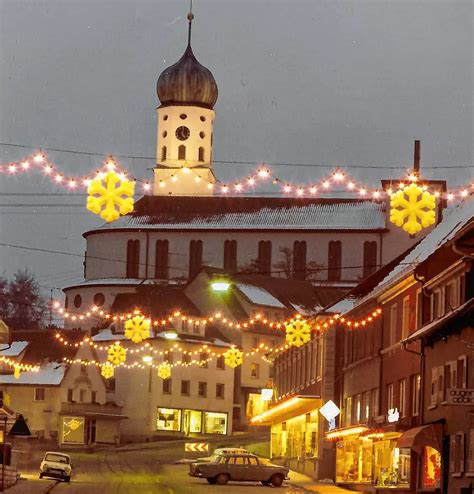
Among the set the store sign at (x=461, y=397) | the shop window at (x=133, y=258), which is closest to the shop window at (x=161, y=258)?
the shop window at (x=133, y=258)

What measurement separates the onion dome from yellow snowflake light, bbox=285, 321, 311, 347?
97542 mm

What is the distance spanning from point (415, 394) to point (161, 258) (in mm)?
105379

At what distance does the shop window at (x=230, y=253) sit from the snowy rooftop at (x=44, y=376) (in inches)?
1361

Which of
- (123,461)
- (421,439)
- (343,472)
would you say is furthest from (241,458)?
(123,461)

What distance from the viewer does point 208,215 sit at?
511ft

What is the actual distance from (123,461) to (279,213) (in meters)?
74.3

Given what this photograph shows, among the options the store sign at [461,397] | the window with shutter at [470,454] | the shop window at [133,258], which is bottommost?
the window with shutter at [470,454]

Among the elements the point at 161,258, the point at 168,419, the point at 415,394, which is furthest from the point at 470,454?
the point at 161,258

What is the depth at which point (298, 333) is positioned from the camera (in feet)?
206

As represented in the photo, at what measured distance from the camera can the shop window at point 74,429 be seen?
11300cm

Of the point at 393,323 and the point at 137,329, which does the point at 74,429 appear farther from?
the point at 393,323

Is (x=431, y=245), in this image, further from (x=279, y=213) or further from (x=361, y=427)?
(x=279, y=213)

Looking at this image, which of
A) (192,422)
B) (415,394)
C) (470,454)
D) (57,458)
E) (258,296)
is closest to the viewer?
(470,454)

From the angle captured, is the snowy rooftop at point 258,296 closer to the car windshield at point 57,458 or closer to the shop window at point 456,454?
the car windshield at point 57,458
